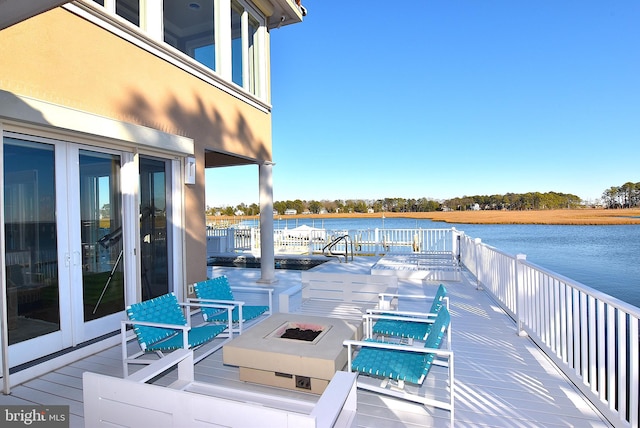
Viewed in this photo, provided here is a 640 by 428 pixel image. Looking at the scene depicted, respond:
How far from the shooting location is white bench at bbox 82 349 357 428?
1090 mm

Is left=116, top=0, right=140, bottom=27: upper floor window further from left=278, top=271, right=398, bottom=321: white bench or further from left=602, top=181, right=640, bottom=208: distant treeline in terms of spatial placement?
left=602, top=181, right=640, bottom=208: distant treeline

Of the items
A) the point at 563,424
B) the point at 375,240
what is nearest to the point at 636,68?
the point at 375,240

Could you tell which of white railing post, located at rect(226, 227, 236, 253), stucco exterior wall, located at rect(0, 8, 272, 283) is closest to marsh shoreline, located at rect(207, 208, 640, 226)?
white railing post, located at rect(226, 227, 236, 253)

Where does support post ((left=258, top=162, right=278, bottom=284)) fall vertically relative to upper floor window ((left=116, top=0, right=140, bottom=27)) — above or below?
below

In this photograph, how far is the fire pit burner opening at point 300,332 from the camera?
2.76 metres

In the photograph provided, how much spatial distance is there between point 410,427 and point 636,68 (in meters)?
21.7

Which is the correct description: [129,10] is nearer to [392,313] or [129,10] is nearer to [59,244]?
[59,244]

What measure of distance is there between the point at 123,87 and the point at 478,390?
4420mm

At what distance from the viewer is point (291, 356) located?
2.39m

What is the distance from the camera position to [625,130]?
22.4m

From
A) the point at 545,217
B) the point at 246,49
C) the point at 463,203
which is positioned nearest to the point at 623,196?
the point at 545,217

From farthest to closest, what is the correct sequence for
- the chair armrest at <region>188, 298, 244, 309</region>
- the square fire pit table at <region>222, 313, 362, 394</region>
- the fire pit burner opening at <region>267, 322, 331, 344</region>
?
the chair armrest at <region>188, 298, 244, 309</region> → the fire pit burner opening at <region>267, 322, 331, 344</region> → the square fire pit table at <region>222, 313, 362, 394</region>

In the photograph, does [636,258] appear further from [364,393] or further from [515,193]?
[515,193]

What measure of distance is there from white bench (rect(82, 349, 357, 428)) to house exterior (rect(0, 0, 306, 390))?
1916mm
